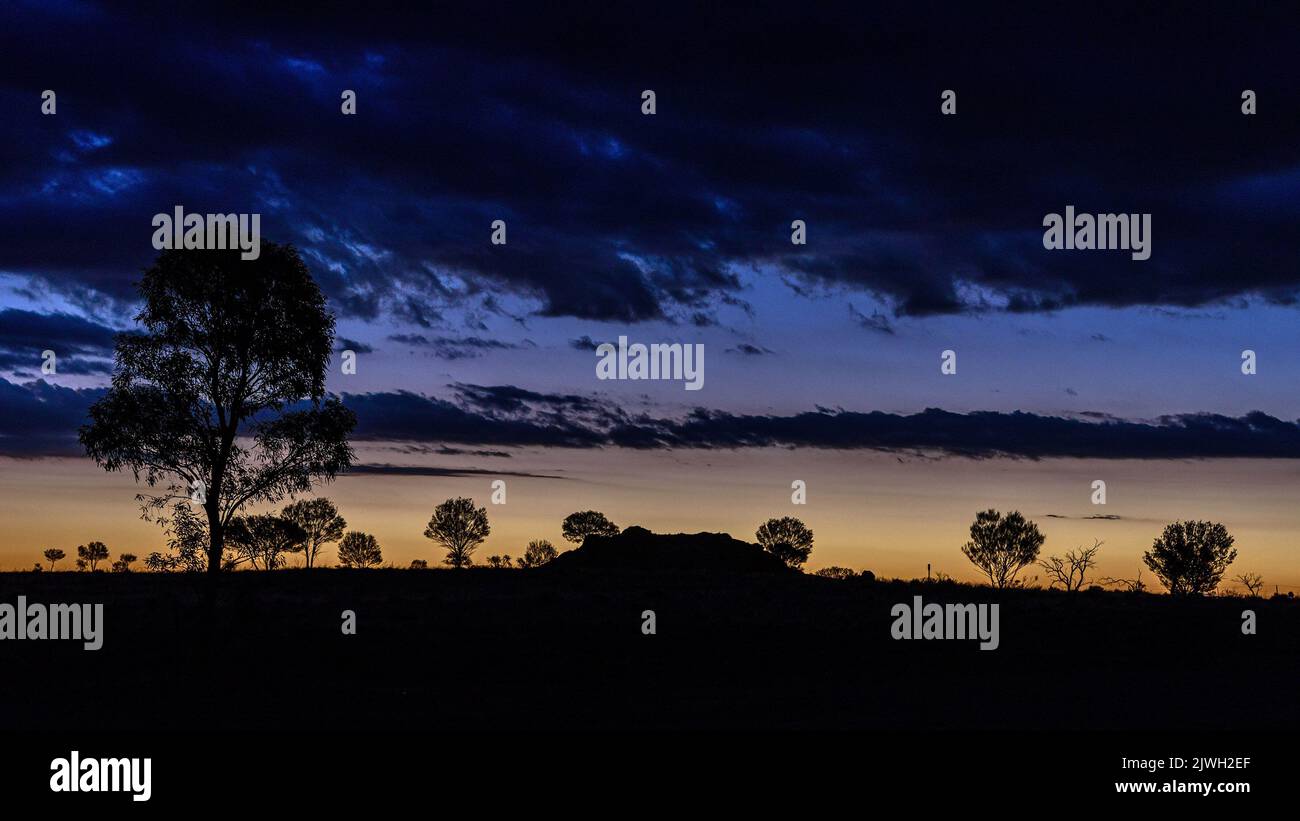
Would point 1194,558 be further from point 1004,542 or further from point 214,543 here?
point 214,543

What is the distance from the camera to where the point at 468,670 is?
128ft

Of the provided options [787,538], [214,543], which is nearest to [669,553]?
[787,538]

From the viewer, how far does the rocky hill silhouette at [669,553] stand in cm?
13725

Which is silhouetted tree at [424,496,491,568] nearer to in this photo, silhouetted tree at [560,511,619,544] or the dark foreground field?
silhouetted tree at [560,511,619,544]

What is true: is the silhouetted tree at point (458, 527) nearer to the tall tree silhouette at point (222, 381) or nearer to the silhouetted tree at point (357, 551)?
the silhouetted tree at point (357, 551)

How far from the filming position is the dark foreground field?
96.0 feet

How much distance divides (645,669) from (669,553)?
339ft

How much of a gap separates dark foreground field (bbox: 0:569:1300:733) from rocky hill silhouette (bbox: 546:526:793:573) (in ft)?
234

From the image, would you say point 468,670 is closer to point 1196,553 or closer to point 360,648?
point 360,648

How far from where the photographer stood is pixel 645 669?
3916 centimetres

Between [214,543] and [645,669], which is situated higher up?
[214,543]
